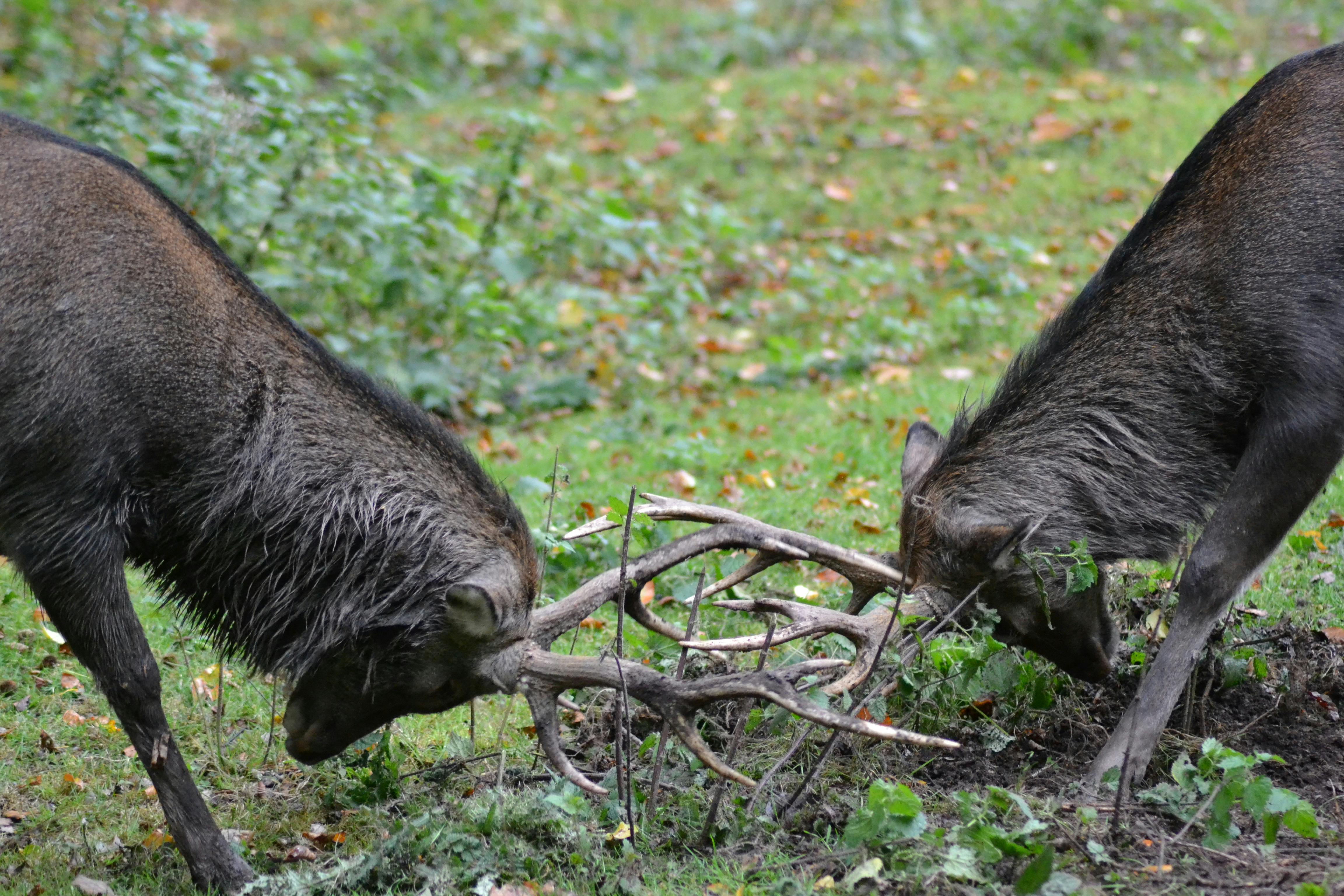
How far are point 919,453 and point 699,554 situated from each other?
1.18 meters

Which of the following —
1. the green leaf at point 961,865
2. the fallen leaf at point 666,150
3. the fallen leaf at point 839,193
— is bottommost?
the fallen leaf at point 666,150

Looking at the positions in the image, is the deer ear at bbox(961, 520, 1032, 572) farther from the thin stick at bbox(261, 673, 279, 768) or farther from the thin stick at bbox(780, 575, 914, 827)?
the thin stick at bbox(261, 673, 279, 768)

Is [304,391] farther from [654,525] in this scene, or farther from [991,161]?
[991,161]

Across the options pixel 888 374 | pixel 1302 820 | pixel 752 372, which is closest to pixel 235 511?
pixel 1302 820

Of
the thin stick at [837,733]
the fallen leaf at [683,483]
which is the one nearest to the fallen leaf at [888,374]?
the fallen leaf at [683,483]

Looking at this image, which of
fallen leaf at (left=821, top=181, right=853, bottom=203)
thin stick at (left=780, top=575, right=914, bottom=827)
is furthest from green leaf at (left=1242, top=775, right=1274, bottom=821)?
fallen leaf at (left=821, top=181, right=853, bottom=203)

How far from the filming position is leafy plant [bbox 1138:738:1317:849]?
3.60 meters

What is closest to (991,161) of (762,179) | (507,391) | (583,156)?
(762,179)

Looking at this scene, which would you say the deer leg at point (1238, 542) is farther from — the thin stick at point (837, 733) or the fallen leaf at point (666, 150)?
the fallen leaf at point (666, 150)

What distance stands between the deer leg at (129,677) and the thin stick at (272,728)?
0.45m

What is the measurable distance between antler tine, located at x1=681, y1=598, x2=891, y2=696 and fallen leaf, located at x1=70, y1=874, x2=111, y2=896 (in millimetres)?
2022

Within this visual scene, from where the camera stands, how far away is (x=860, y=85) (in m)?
14.4

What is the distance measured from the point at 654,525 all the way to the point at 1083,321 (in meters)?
2.10

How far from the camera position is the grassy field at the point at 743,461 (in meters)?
4.01
